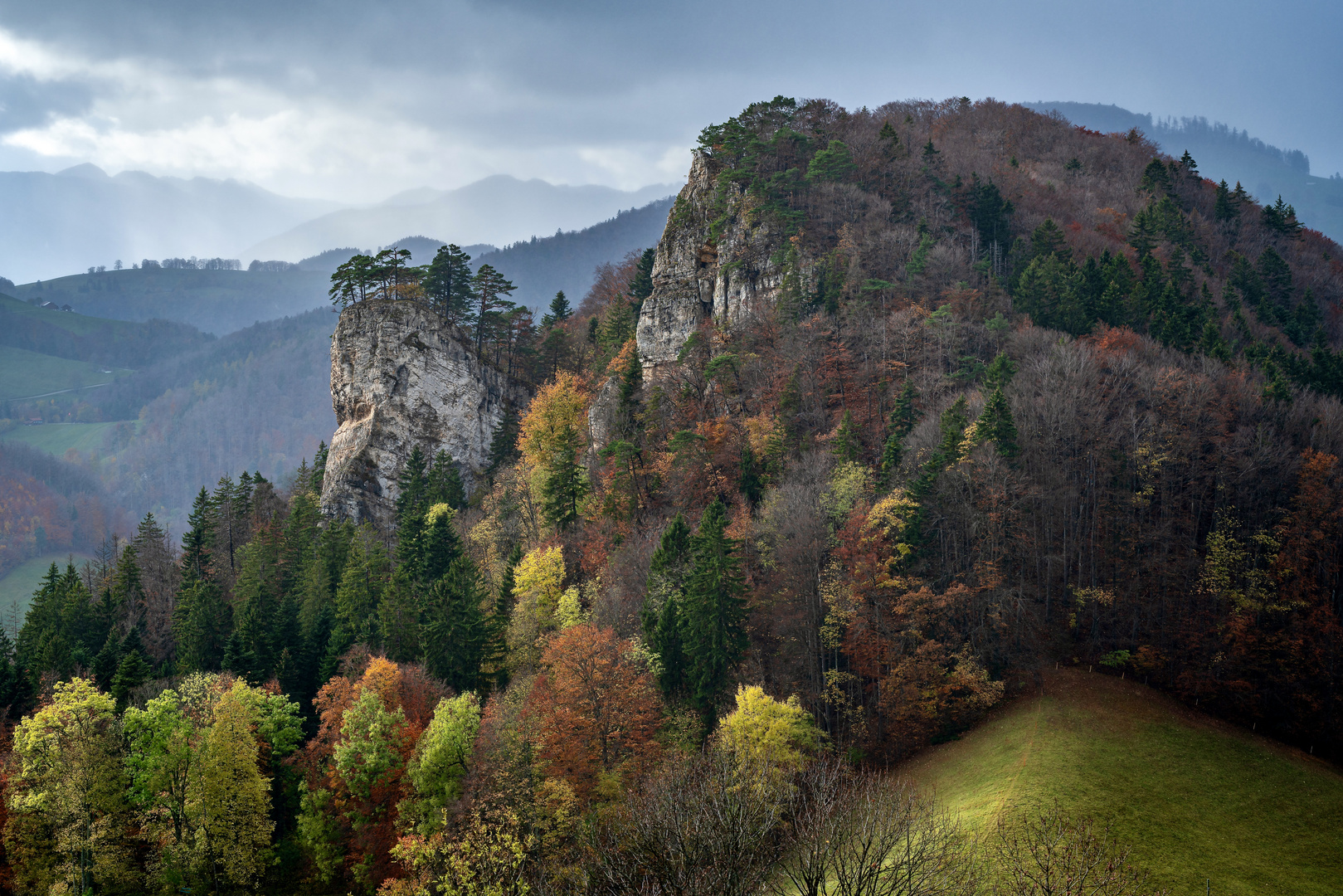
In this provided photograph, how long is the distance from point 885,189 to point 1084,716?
5416 cm

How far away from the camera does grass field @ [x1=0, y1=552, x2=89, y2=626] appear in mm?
148875

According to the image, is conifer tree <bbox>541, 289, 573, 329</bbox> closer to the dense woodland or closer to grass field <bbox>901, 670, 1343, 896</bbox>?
the dense woodland

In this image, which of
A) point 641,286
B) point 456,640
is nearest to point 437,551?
point 456,640

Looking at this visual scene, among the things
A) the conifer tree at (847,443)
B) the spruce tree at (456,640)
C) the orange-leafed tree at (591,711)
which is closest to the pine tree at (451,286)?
the spruce tree at (456,640)

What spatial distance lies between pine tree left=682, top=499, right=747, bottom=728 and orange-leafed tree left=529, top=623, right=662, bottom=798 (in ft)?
9.05

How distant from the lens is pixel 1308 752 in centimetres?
3809

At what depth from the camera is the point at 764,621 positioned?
45.7m

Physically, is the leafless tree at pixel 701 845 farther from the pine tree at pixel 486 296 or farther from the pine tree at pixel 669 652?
the pine tree at pixel 486 296

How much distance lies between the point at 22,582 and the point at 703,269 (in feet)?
587

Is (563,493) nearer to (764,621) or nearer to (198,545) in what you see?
(764,621)

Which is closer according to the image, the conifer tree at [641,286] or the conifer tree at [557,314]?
the conifer tree at [641,286]

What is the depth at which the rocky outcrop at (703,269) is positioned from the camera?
72250mm

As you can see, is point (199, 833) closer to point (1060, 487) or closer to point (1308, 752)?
point (1060, 487)

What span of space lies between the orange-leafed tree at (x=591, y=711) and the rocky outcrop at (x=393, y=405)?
49.0 metres
